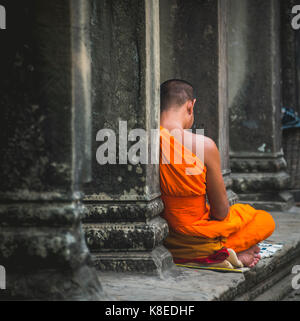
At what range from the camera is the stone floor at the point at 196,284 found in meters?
2.98

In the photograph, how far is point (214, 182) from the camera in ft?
12.2

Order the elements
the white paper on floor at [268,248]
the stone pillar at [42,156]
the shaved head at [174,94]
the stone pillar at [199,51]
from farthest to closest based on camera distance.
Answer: the stone pillar at [199,51] < the white paper on floor at [268,248] < the shaved head at [174,94] < the stone pillar at [42,156]

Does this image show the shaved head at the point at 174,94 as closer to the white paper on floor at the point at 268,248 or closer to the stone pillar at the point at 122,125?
the stone pillar at the point at 122,125

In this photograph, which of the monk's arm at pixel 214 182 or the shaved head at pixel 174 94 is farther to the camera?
the shaved head at pixel 174 94

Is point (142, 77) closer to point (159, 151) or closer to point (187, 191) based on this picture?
point (159, 151)

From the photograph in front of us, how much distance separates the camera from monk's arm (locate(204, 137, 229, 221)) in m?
3.69

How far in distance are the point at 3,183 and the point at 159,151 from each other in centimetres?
129

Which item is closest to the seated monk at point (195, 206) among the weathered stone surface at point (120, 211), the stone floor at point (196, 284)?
the stone floor at point (196, 284)

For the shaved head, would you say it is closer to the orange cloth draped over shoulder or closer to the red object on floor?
the orange cloth draped over shoulder

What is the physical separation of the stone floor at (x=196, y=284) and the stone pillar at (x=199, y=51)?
4.33 feet

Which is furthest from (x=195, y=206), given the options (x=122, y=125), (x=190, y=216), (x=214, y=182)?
(x=122, y=125)

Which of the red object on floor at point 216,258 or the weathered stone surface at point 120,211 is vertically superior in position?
the weathered stone surface at point 120,211

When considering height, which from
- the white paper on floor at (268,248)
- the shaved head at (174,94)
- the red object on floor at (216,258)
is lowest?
the white paper on floor at (268,248)

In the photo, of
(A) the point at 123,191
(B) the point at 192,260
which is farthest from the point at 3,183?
(B) the point at 192,260
